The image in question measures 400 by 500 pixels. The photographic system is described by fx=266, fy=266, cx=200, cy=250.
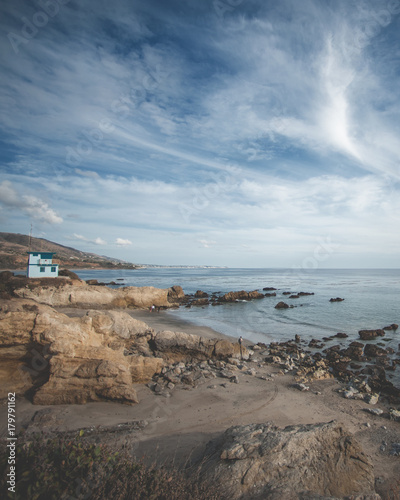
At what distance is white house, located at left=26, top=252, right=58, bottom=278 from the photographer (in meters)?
32.6

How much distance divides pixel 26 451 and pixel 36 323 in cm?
720

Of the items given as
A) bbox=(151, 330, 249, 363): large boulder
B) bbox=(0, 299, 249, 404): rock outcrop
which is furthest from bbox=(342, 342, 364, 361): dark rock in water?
bbox=(0, 299, 249, 404): rock outcrop

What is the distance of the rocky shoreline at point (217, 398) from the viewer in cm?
524

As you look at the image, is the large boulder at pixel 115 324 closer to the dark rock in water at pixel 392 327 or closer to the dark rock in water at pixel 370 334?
the dark rock in water at pixel 370 334

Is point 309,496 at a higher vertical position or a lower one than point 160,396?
higher

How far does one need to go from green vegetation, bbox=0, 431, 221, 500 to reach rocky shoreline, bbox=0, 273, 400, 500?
1478 mm

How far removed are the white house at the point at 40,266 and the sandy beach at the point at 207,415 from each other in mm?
27804

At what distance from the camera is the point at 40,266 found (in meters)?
33.3

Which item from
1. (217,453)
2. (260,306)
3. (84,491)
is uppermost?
(84,491)

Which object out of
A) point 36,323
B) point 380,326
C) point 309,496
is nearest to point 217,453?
point 309,496

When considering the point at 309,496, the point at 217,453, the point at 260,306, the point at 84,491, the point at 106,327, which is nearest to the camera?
the point at 84,491

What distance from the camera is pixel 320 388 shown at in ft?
40.1

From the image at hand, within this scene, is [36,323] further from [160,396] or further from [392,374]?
[392,374]

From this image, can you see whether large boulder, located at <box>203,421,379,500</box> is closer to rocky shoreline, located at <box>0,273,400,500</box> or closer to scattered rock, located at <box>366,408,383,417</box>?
rocky shoreline, located at <box>0,273,400,500</box>
